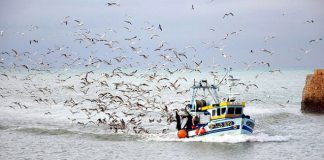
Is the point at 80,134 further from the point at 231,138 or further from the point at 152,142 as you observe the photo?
the point at 231,138

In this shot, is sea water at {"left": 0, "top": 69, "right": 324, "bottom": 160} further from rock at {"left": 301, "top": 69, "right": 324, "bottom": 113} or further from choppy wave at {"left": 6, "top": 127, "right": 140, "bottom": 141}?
rock at {"left": 301, "top": 69, "right": 324, "bottom": 113}

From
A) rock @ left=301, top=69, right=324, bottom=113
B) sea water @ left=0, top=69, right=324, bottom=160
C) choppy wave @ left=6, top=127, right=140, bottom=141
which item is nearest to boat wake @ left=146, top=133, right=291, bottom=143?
sea water @ left=0, top=69, right=324, bottom=160

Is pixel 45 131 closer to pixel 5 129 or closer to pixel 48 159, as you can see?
pixel 5 129

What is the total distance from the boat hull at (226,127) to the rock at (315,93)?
Answer: 19.7 metres

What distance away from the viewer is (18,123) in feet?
177

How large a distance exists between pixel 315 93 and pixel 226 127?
21934mm

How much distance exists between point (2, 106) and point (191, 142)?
39821 mm

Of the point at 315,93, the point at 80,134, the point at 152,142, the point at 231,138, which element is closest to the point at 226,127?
the point at 231,138

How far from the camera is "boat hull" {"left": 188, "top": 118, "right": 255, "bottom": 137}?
3984 cm

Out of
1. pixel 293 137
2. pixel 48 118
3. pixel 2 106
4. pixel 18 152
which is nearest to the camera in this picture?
pixel 18 152

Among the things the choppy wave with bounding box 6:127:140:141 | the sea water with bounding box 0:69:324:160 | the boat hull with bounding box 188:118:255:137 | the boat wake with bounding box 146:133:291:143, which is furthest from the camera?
the choppy wave with bounding box 6:127:140:141

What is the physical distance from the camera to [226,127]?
40.0m

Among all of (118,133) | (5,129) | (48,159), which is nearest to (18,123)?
(5,129)

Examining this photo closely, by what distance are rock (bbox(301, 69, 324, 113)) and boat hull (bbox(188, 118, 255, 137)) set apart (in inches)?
776
